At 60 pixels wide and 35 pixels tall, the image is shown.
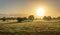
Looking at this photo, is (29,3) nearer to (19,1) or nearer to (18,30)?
(19,1)

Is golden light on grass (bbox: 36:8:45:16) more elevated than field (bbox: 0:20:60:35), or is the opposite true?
golden light on grass (bbox: 36:8:45:16)

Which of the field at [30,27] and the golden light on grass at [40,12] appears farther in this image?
the golden light on grass at [40,12]

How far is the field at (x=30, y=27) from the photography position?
5.01 m

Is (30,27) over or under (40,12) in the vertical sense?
under

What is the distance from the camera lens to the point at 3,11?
562cm

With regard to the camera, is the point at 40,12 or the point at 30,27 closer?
the point at 30,27

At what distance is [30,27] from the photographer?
518 cm

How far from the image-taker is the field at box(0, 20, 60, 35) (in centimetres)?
501

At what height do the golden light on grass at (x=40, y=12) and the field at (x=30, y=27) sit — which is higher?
the golden light on grass at (x=40, y=12)

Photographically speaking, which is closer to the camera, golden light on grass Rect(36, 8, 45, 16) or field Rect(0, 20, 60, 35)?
field Rect(0, 20, 60, 35)

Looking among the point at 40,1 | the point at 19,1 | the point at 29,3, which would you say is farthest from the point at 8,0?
the point at 40,1

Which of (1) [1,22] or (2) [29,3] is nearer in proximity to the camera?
(1) [1,22]

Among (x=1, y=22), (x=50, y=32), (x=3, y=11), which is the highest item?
(x=3, y=11)

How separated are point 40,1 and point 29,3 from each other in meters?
0.41
